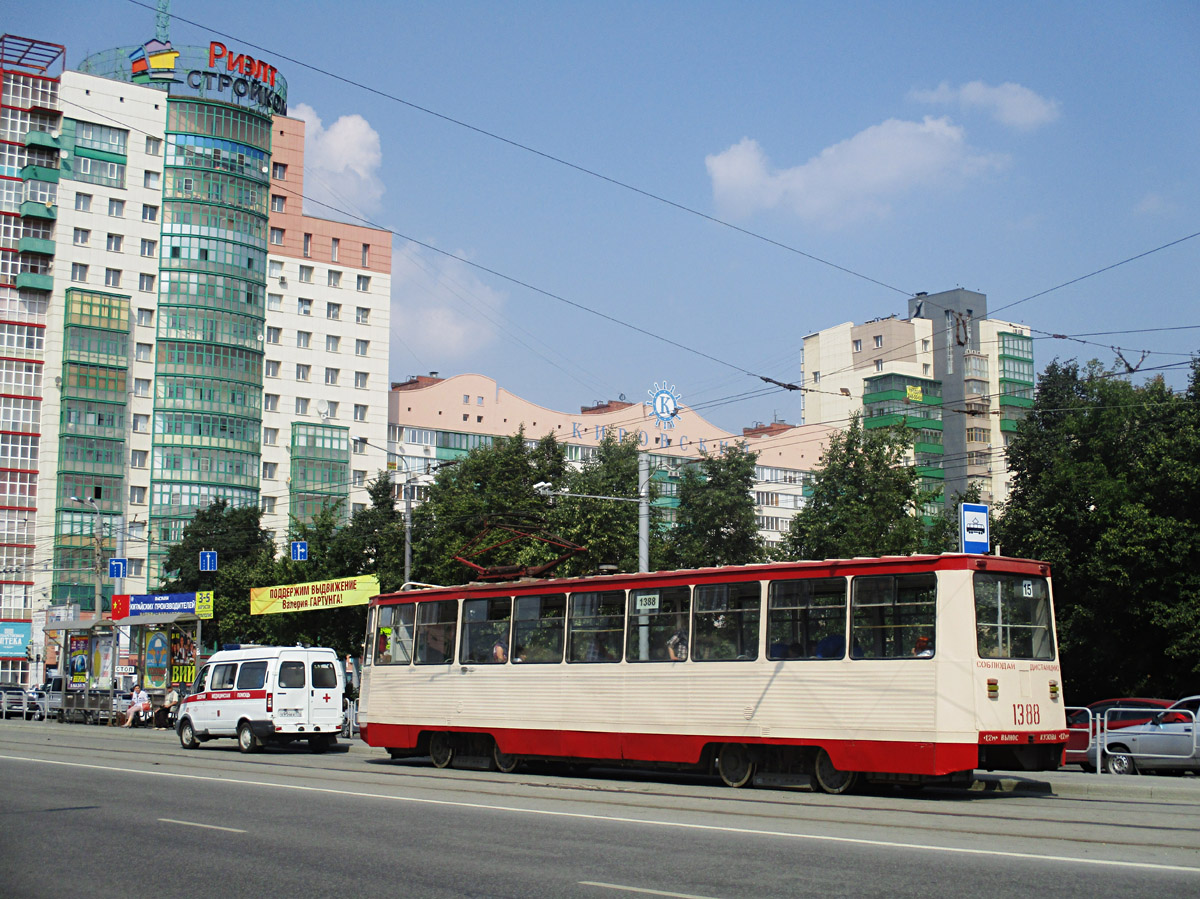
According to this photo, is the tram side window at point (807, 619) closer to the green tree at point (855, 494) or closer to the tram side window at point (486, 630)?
the tram side window at point (486, 630)

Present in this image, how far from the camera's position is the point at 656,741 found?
1798 cm

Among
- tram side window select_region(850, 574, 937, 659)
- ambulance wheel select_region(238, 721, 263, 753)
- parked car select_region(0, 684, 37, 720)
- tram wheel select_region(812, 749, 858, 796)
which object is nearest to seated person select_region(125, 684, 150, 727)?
parked car select_region(0, 684, 37, 720)

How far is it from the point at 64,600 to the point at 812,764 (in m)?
69.6

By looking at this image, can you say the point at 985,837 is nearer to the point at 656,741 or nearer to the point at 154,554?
the point at 656,741

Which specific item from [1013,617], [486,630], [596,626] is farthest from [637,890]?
[486,630]

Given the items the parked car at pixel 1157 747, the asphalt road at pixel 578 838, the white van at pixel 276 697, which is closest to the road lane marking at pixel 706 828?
the asphalt road at pixel 578 838

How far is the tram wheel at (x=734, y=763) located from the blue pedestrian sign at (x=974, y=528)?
5.59 meters

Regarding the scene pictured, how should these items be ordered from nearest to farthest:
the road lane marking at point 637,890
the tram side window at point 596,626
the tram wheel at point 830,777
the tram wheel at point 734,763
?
the road lane marking at point 637,890 < the tram wheel at point 830,777 < the tram wheel at point 734,763 < the tram side window at point 596,626

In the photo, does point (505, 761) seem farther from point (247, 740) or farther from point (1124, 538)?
point (1124, 538)

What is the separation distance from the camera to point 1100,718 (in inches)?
811

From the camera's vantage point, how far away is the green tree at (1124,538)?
36.4 metres

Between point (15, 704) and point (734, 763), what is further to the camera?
point (15, 704)

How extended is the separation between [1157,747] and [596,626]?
406 inches

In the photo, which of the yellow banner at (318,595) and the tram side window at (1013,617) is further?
the yellow banner at (318,595)
